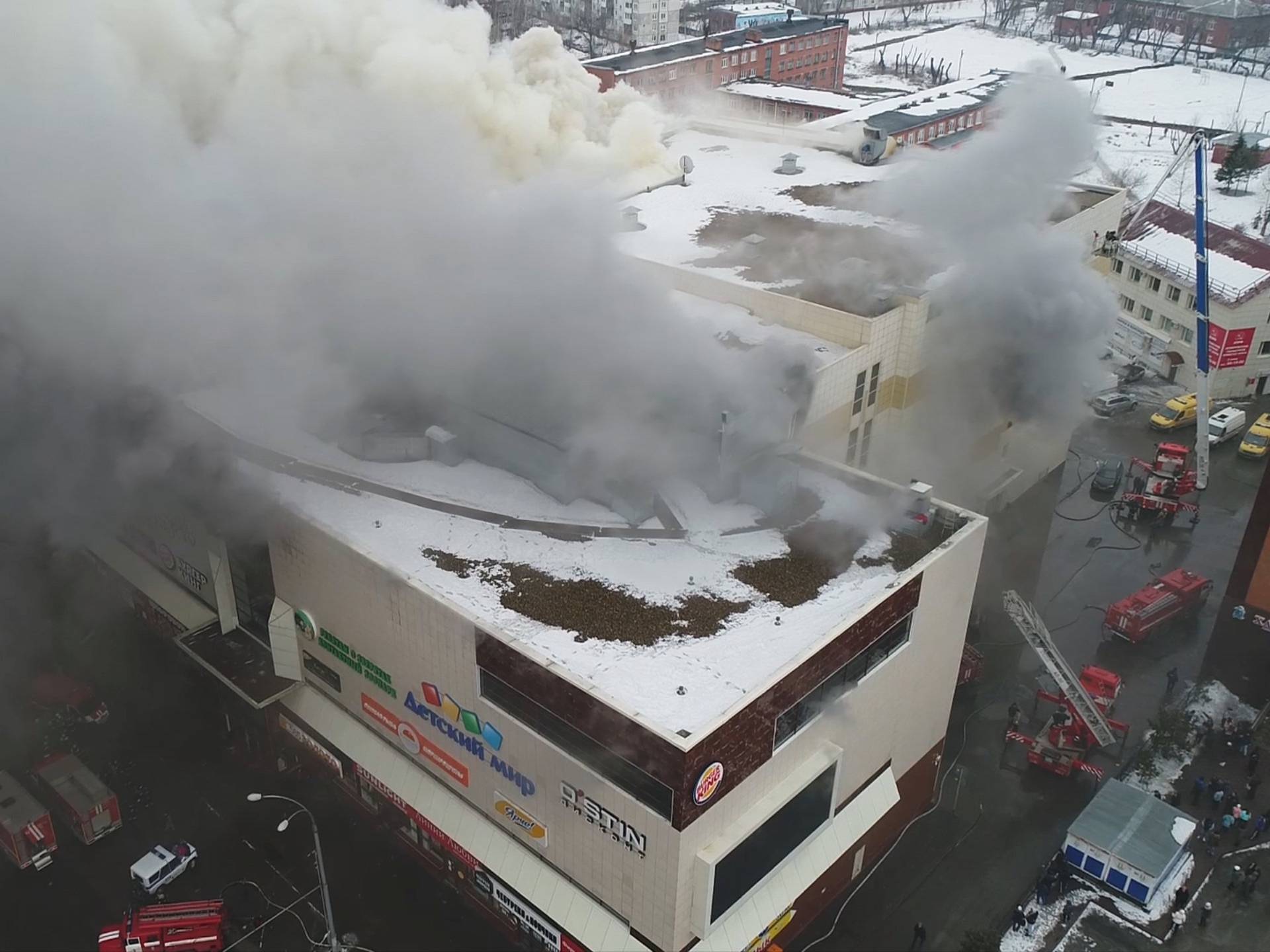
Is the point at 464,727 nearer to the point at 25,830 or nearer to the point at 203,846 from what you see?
the point at 203,846

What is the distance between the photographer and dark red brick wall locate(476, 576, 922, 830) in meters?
12.9

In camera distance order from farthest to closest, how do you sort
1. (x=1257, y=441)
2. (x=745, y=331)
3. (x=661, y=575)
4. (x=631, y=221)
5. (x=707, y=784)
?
(x=1257, y=441)
(x=631, y=221)
(x=745, y=331)
(x=661, y=575)
(x=707, y=784)

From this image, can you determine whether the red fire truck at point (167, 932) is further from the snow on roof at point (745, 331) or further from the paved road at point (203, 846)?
the snow on roof at point (745, 331)

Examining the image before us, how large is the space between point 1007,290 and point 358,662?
51.3ft

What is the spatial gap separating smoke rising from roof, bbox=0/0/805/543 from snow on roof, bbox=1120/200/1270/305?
25.5m

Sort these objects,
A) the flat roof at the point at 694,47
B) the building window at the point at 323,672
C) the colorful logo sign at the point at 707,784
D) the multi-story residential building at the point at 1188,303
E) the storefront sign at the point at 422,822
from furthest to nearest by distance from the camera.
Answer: the flat roof at the point at 694,47 < the multi-story residential building at the point at 1188,303 < the building window at the point at 323,672 < the storefront sign at the point at 422,822 < the colorful logo sign at the point at 707,784

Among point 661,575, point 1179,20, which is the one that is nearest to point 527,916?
point 661,575

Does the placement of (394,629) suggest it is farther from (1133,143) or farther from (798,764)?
(1133,143)

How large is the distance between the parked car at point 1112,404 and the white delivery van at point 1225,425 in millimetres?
2658

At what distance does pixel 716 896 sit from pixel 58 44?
1821 cm

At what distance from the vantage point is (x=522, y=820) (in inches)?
615

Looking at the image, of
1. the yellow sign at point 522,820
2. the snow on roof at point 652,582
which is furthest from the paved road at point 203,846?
the snow on roof at point 652,582

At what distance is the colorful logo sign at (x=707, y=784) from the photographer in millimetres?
12977

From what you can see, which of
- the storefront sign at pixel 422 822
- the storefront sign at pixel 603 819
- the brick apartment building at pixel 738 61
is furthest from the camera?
the brick apartment building at pixel 738 61
